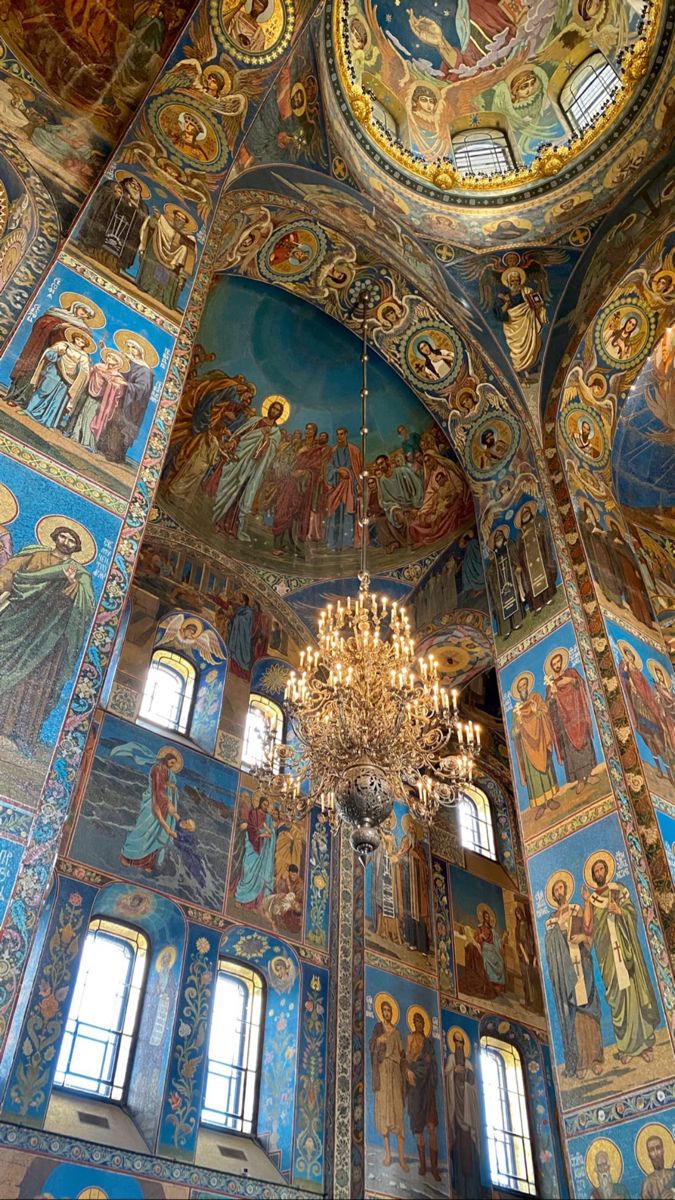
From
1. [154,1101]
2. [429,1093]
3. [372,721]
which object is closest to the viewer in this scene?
[372,721]

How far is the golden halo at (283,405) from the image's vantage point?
1254cm

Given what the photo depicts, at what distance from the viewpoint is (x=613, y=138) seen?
34.8 feet

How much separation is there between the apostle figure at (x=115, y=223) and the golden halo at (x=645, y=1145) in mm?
7916

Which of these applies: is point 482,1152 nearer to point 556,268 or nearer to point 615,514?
point 615,514

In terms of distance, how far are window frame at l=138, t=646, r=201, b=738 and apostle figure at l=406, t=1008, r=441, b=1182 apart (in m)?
4.25

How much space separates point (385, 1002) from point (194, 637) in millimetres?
4994

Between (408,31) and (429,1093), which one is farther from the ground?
(408,31)

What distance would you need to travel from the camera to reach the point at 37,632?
5555 mm

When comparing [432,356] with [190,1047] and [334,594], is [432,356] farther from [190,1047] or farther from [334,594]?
[190,1047]

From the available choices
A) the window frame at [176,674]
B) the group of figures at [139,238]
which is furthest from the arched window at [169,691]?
the group of figures at [139,238]

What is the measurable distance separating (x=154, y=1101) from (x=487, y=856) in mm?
6634

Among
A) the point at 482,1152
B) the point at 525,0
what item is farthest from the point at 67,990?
the point at 525,0

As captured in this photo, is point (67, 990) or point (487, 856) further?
point (487, 856)

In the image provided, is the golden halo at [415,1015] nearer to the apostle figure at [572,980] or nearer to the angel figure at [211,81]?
the apostle figure at [572,980]
